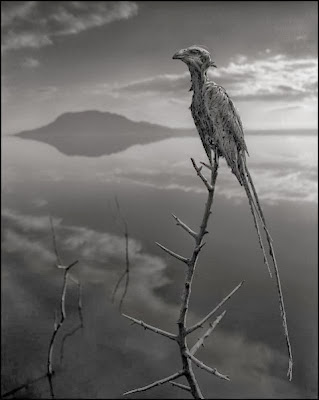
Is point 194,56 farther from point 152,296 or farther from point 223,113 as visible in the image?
point 152,296

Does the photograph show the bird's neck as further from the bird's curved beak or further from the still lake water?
the still lake water

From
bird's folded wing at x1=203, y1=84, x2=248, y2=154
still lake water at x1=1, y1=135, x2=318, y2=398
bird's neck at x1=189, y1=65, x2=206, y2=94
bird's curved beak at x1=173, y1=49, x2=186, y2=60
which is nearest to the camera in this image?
bird's curved beak at x1=173, y1=49, x2=186, y2=60

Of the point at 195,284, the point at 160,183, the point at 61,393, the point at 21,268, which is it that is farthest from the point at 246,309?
the point at 160,183

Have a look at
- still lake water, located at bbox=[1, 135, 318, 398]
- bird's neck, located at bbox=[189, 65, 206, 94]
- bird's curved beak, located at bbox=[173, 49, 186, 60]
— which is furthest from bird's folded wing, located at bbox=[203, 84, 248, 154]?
still lake water, located at bbox=[1, 135, 318, 398]

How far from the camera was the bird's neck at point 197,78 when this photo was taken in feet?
15.5

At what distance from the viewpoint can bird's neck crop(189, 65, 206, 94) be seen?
4730 mm

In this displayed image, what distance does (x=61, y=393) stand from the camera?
4075 cm

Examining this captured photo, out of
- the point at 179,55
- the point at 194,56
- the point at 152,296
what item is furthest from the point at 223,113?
the point at 152,296

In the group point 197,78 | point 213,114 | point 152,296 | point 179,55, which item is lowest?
point 152,296

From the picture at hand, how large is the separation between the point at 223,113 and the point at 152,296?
54.0 meters

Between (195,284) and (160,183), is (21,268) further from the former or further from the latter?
(160,183)

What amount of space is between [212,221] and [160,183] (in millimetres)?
44830

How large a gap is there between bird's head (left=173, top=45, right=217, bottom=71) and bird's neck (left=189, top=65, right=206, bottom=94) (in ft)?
0.22

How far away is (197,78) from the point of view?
4848 millimetres
